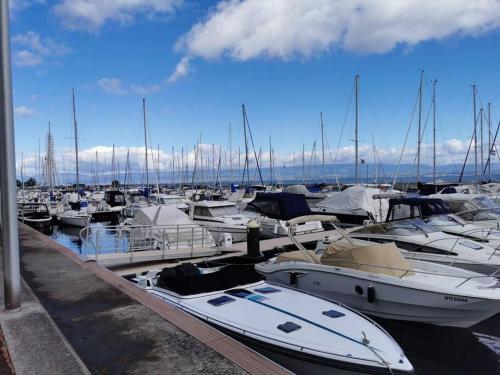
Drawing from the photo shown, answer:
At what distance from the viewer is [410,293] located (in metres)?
6.98

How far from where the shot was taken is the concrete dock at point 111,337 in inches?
148

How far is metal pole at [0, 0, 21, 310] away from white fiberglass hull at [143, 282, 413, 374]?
2.51 meters

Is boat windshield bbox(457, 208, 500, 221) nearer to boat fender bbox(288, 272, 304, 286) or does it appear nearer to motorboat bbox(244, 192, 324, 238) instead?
motorboat bbox(244, 192, 324, 238)

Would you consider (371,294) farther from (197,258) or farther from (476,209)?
(476,209)

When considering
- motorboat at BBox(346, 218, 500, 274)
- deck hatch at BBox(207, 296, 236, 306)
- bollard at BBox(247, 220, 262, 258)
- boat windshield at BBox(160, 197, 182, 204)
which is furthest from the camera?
boat windshield at BBox(160, 197, 182, 204)

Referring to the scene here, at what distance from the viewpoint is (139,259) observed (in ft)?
39.1

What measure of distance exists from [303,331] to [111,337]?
2.40m

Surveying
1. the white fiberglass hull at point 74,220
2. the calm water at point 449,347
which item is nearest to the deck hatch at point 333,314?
the calm water at point 449,347

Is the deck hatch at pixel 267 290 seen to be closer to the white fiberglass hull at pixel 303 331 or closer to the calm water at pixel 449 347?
the white fiberglass hull at pixel 303 331

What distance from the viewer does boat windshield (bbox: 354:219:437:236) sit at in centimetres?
1034

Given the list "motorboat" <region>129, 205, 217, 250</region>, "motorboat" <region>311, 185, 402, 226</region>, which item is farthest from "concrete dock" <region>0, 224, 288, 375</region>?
"motorboat" <region>311, 185, 402, 226</region>

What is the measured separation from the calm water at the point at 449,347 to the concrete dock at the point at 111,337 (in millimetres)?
4057

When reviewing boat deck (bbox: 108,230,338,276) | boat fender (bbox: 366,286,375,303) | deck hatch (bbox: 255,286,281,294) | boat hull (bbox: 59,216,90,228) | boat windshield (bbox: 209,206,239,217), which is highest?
boat windshield (bbox: 209,206,239,217)

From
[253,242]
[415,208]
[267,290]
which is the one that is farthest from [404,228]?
[267,290]
